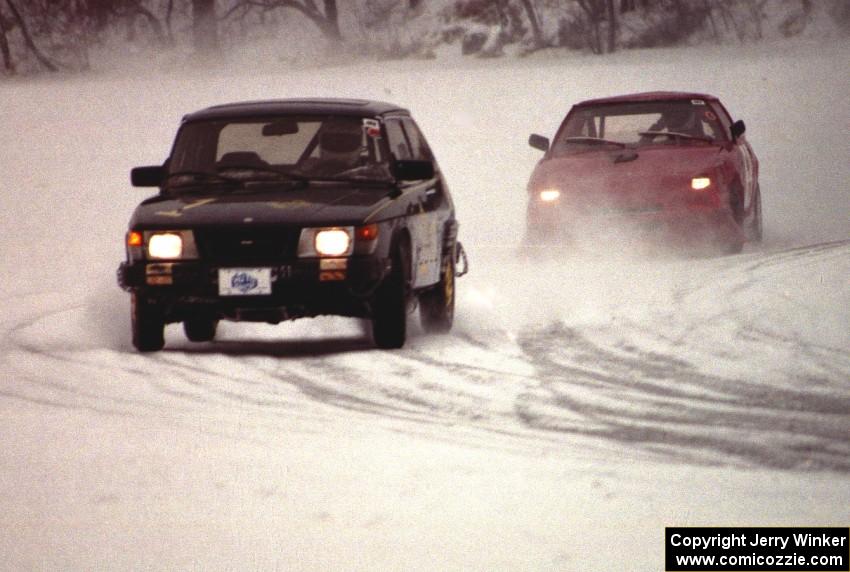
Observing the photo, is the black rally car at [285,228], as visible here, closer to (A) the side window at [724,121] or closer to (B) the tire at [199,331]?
(B) the tire at [199,331]

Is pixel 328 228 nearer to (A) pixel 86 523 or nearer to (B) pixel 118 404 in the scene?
(B) pixel 118 404

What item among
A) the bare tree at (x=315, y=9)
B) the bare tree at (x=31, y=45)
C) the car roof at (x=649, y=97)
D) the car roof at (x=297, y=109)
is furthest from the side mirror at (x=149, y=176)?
the bare tree at (x=31, y=45)

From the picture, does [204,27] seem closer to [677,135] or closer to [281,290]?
[677,135]

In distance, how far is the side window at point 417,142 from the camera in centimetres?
1300

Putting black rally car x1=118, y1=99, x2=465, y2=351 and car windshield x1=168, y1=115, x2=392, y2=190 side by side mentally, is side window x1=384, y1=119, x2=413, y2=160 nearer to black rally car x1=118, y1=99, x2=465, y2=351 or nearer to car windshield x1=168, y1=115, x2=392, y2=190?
black rally car x1=118, y1=99, x2=465, y2=351

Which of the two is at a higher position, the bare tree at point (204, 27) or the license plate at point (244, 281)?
the license plate at point (244, 281)

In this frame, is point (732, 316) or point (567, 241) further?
point (567, 241)

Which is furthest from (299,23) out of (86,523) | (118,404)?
(86,523)

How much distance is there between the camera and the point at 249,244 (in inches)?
435

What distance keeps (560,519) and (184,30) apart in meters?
42.0

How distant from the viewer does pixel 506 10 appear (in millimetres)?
44844

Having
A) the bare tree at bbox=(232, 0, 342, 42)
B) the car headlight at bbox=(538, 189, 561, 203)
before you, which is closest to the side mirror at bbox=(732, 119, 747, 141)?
the car headlight at bbox=(538, 189, 561, 203)

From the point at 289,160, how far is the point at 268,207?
3.36 ft

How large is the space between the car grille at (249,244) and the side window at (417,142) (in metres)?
2.16
